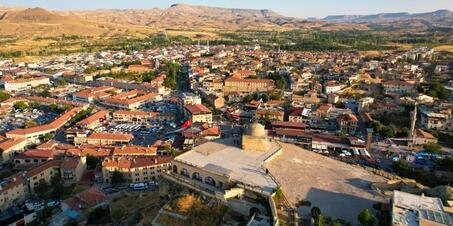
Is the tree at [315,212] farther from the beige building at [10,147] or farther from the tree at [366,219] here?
the beige building at [10,147]

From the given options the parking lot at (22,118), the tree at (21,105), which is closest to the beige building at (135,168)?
the parking lot at (22,118)

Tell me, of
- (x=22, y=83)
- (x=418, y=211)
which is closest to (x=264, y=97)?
(x=418, y=211)

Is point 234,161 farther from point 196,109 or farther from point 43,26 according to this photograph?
point 43,26

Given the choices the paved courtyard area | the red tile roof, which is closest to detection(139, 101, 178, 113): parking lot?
the red tile roof

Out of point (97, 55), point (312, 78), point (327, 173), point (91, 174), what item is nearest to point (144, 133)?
point (91, 174)

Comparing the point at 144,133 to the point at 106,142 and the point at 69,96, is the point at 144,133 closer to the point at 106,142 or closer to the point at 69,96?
the point at 106,142

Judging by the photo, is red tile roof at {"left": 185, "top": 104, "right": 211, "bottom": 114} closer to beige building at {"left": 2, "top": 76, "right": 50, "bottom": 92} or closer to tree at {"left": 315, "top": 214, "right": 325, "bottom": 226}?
tree at {"left": 315, "top": 214, "right": 325, "bottom": 226}
